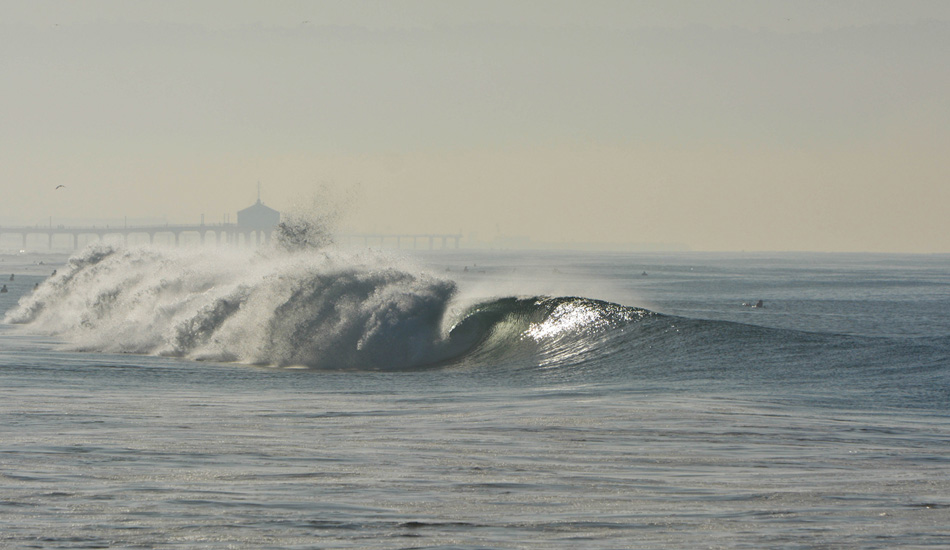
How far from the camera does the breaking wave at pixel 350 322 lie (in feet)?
90.5

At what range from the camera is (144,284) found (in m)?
41.9

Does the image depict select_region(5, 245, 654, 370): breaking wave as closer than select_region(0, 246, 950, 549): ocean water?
No

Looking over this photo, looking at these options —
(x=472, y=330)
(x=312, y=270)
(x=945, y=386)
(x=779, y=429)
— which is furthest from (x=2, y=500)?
(x=312, y=270)

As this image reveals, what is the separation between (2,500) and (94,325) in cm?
3250

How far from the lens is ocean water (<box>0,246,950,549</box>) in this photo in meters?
8.86

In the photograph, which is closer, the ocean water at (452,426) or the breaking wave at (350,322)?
the ocean water at (452,426)

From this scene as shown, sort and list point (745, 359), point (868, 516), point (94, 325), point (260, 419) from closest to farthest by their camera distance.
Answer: point (868, 516) → point (260, 419) → point (745, 359) → point (94, 325)

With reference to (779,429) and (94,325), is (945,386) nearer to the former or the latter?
(779,429)

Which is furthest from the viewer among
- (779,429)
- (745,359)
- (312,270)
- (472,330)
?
(312,270)

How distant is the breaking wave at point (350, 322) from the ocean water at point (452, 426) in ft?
0.31

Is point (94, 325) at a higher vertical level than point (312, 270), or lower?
lower

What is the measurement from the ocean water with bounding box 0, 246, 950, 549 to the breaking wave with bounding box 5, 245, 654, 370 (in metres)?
0.10

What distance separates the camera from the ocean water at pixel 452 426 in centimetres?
886

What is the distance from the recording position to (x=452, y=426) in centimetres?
1451
